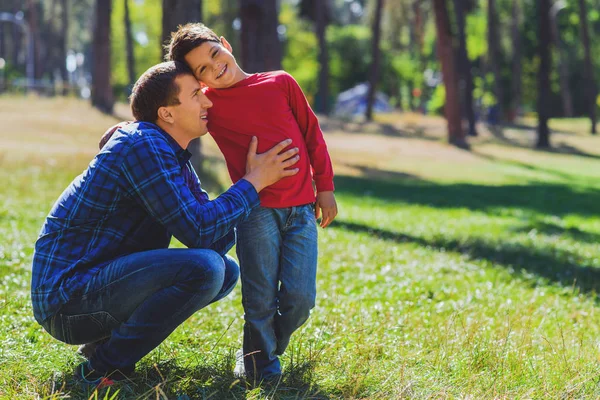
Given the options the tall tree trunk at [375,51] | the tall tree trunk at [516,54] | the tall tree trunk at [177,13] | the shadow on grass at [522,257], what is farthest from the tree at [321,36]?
the shadow on grass at [522,257]

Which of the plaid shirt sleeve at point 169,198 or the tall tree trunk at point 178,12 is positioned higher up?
the tall tree trunk at point 178,12

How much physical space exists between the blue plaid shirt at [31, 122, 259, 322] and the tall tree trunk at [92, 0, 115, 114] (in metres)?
28.4

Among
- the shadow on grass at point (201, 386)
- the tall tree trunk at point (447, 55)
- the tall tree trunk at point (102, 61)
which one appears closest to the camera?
the shadow on grass at point (201, 386)

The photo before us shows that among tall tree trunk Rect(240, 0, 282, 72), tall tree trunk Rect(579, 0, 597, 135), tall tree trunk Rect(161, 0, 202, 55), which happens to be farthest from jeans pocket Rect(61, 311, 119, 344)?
tall tree trunk Rect(579, 0, 597, 135)

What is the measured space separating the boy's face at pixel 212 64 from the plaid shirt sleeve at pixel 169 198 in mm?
437

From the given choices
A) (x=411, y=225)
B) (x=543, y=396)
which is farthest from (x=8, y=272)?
(x=411, y=225)

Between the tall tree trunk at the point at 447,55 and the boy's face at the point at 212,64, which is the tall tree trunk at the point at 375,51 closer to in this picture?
the tall tree trunk at the point at 447,55

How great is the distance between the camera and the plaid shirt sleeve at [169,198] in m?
3.47

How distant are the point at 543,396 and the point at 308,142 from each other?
1.72 m

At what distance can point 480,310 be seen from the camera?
604cm

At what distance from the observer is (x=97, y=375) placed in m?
3.68

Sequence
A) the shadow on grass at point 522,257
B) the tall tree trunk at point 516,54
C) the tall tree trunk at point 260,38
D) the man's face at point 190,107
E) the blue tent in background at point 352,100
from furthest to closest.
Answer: the blue tent in background at point 352,100 → the tall tree trunk at point 516,54 → the tall tree trunk at point 260,38 → the shadow on grass at point 522,257 → the man's face at point 190,107

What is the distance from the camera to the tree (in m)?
40.9

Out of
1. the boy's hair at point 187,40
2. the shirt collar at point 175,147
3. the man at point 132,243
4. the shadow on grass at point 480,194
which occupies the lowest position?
the shadow on grass at point 480,194
